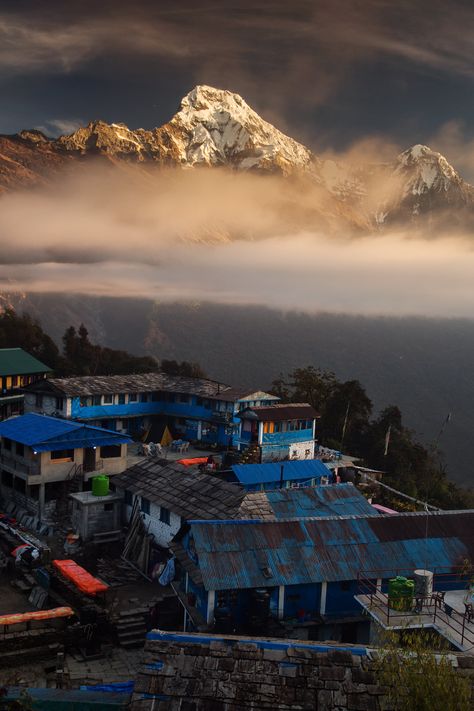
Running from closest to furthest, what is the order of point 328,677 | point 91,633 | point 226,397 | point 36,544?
point 328,677 → point 91,633 → point 36,544 → point 226,397

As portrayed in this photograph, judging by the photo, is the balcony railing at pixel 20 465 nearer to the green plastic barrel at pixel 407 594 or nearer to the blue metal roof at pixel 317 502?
the blue metal roof at pixel 317 502

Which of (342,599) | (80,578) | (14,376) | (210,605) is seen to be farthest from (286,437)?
(210,605)

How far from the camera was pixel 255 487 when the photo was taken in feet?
130

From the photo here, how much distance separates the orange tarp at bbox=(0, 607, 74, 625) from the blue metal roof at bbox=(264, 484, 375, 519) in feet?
31.5

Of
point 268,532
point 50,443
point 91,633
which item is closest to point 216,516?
point 268,532

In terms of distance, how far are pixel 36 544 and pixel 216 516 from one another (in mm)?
10615

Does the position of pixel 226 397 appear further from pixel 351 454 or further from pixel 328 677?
pixel 328 677

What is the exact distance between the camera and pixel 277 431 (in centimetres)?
5228

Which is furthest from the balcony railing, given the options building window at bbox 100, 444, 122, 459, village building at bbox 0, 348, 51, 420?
village building at bbox 0, 348, 51, 420

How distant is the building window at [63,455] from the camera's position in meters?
38.8

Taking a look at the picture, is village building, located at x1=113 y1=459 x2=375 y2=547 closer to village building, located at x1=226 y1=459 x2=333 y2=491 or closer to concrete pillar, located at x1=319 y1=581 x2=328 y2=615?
concrete pillar, located at x1=319 y1=581 x2=328 y2=615

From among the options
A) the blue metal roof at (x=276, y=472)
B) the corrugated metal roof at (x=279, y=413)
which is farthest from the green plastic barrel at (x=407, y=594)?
the corrugated metal roof at (x=279, y=413)

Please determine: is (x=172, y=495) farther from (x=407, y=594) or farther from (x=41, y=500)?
(x=407, y=594)

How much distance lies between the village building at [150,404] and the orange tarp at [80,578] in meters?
25.8
